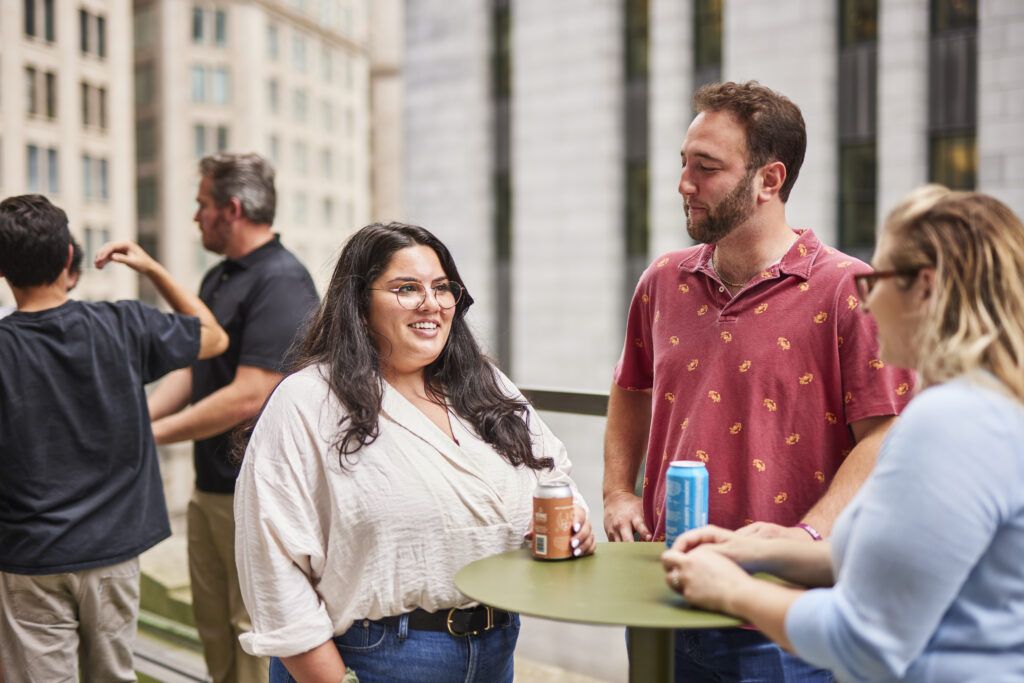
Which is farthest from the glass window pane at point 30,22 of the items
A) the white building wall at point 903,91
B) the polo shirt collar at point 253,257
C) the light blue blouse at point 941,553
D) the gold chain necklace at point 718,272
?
the light blue blouse at point 941,553

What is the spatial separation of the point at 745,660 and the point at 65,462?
2063mm

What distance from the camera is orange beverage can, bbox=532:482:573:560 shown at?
214 centimetres

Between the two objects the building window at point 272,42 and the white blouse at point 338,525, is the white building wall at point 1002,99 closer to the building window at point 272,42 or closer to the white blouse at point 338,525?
the white blouse at point 338,525

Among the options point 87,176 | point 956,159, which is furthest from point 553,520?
point 87,176

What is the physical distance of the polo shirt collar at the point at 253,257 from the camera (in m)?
4.02

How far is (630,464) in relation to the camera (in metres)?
2.89

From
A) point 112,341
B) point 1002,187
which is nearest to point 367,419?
point 112,341

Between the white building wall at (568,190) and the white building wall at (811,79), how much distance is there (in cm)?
349

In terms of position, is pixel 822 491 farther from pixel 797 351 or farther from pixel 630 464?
pixel 630 464

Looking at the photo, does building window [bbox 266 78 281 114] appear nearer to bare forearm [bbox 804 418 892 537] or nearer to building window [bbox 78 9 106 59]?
building window [bbox 78 9 106 59]

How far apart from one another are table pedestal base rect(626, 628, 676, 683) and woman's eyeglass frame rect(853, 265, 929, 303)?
731 millimetres

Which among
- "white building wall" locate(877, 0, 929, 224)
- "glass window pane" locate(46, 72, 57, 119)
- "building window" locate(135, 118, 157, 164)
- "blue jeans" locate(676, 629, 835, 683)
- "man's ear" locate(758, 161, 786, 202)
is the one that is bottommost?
"blue jeans" locate(676, 629, 835, 683)

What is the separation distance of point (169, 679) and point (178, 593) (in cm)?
75

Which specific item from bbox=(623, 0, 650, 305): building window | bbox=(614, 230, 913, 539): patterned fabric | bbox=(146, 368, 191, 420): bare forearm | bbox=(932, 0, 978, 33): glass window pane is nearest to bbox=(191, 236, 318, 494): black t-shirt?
bbox=(146, 368, 191, 420): bare forearm
